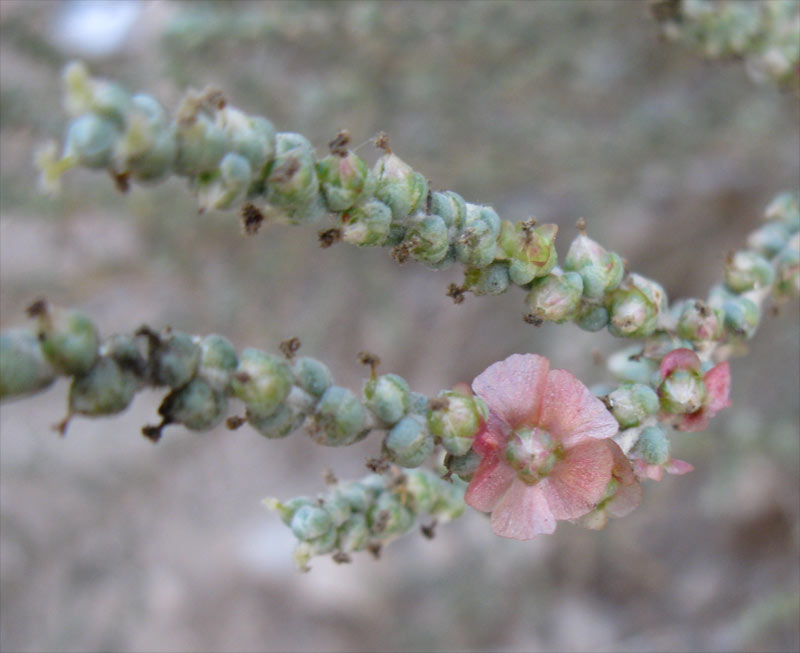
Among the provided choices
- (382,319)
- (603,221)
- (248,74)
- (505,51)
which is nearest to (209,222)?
(248,74)

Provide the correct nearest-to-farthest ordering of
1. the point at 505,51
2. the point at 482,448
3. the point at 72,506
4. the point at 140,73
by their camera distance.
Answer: the point at 482,448 → the point at 505,51 → the point at 140,73 → the point at 72,506

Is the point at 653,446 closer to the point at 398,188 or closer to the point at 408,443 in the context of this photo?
the point at 408,443

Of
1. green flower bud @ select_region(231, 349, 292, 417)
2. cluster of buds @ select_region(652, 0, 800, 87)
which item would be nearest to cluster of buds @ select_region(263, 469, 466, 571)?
green flower bud @ select_region(231, 349, 292, 417)

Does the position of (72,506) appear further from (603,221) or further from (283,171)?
(283,171)

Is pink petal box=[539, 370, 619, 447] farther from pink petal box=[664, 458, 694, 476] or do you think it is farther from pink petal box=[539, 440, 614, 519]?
pink petal box=[664, 458, 694, 476]

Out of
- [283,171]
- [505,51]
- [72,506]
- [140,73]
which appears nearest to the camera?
[283,171]

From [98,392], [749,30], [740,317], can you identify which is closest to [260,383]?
[98,392]
